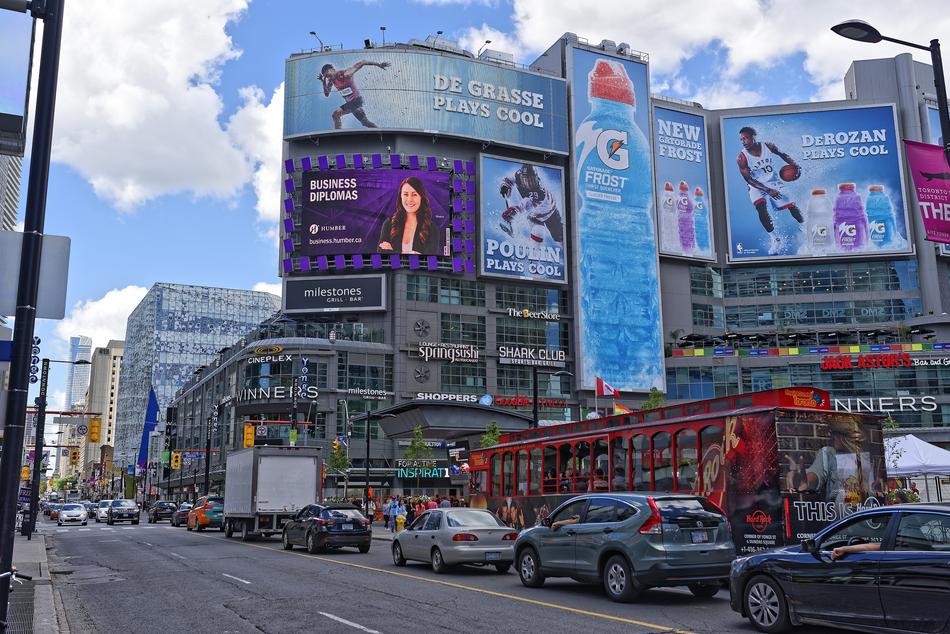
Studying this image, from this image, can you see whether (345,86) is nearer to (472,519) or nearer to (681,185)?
(681,185)

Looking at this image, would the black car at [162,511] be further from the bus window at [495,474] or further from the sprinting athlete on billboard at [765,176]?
the sprinting athlete on billboard at [765,176]

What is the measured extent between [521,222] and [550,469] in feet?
220

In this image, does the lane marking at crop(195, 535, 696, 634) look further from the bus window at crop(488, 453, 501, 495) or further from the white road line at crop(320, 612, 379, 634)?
the bus window at crop(488, 453, 501, 495)

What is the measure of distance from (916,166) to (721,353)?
7847 cm

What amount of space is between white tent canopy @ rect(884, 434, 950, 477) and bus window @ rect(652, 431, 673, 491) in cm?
1344

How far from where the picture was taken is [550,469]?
76.6 feet

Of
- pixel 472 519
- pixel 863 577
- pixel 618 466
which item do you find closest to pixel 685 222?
pixel 618 466

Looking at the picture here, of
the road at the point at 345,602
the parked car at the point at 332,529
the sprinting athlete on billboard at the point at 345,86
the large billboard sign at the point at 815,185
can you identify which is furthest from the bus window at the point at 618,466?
the large billboard sign at the point at 815,185

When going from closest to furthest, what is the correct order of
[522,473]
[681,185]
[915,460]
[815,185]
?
[522,473] < [915,460] < [681,185] < [815,185]

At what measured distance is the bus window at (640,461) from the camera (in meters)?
19.3

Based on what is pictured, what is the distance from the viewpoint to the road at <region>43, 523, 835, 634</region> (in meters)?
11.9

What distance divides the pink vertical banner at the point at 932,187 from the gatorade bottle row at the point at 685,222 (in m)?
80.0

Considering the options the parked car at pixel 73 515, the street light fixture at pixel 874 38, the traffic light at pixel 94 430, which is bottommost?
the parked car at pixel 73 515

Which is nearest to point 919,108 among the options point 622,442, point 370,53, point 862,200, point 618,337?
point 862,200
